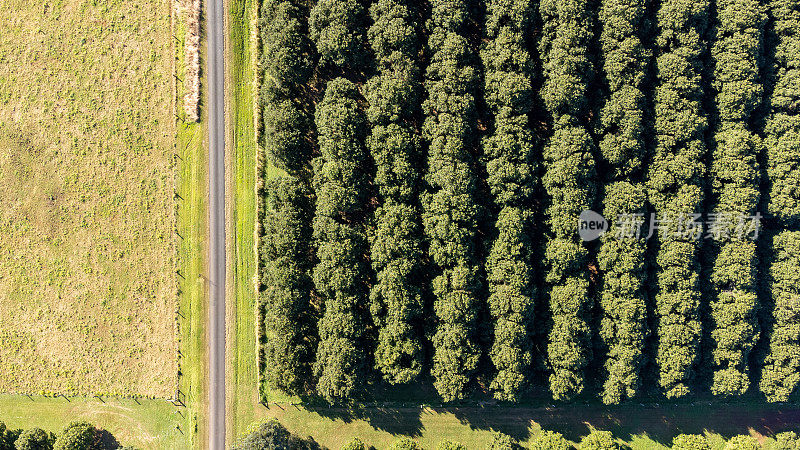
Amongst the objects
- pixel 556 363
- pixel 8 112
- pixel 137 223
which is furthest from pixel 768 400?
pixel 8 112

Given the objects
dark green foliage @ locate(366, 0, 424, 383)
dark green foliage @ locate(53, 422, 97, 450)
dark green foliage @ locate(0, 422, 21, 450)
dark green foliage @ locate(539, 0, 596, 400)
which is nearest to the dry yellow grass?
dark green foliage @ locate(53, 422, 97, 450)

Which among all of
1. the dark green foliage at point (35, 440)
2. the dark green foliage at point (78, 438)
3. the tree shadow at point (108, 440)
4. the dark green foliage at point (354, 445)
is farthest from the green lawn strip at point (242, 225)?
the dark green foliage at point (35, 440)

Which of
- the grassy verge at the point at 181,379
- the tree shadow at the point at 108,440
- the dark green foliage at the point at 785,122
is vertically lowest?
the tree shadow at the point at 108,440

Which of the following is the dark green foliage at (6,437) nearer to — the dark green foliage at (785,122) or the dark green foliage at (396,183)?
the dark green foliage at (396,183)

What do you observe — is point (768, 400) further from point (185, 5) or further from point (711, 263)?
point (185, 5)

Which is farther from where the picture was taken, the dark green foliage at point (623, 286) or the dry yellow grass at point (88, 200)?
the dry yellow grass at point (88, 200)
